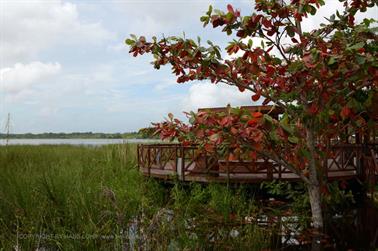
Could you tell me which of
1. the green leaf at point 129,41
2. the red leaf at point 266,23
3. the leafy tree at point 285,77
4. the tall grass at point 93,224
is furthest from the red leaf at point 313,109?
the green leaf at point 129,41

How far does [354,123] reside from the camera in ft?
14.4

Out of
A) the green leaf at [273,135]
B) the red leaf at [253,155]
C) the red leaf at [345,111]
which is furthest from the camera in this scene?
the red leaf at [253,155]

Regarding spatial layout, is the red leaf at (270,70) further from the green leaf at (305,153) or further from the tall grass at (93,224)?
the tall grass at (93,224)

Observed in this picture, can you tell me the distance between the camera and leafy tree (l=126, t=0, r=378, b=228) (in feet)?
11.8

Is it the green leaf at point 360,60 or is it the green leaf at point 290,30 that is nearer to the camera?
the green leaf at point 360,60

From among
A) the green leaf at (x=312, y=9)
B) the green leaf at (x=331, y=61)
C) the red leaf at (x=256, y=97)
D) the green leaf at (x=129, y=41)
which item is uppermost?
the green leaf at (x=312, y=9)

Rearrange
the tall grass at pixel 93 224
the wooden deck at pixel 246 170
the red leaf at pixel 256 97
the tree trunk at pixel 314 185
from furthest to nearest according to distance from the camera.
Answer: the wooden deck at pixel 246 170, the tall grass at pixel 93 224, the tree trunk at pixel 314 185, the red leaf at pixel 256 97

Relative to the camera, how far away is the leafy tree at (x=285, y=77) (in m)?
3.61

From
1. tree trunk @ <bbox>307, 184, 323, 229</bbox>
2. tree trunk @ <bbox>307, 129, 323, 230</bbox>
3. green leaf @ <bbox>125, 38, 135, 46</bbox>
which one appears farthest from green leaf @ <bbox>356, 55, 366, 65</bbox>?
green leaf @ <bbox>125, 38, 135, 46</bbox>

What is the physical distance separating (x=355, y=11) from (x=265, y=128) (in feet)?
6.33

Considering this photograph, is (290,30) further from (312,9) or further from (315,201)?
(315,201)

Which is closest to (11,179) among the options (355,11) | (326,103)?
(326,103)

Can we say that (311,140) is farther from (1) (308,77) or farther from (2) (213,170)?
(2) (213,170)

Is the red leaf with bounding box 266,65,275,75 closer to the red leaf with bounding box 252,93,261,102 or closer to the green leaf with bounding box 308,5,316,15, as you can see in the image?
the red leaf with bounding box 252,93,261,102
